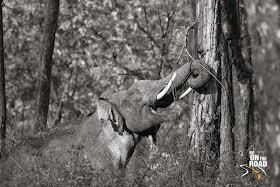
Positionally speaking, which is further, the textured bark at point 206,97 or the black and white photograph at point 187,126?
the textured bark at point 206,97

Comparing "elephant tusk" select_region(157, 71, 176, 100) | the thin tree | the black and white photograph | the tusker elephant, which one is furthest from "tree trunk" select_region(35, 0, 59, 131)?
the thin tree

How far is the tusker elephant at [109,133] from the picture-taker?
705 centimetres

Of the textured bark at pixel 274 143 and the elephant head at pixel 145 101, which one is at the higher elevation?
the elephant head at pixel 145 101

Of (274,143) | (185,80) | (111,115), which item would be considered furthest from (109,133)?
(274,143)

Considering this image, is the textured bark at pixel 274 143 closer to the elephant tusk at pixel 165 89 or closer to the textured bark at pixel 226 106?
the textured bark at pixel 226 106

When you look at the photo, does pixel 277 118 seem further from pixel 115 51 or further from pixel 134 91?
pixel 115 51

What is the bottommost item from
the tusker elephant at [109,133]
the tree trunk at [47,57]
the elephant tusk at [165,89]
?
the tusker elephant at [109,133]

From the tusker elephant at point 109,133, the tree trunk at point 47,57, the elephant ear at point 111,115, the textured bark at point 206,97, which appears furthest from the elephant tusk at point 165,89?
the tree trunk at point 47,57

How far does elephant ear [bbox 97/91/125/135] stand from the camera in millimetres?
7215

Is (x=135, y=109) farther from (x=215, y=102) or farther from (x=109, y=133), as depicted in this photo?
(x=215, y=102)

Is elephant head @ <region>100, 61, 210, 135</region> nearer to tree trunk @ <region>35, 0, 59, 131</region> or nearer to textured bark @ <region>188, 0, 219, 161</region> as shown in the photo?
textured bark @ <region>188, 0, 219, 161</region>

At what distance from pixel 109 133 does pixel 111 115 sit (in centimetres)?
31

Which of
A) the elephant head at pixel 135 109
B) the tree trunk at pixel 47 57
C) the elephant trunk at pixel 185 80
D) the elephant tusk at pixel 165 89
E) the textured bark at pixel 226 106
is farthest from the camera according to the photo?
the tree trunk at pixel 47 57

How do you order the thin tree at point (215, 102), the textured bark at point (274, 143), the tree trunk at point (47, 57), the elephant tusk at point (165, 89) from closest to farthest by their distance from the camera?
the textured bark at point (274, 143), the thin tree at point (215, 102), the elephant tusk at point (165, 89), the tree trunk at point (47, 57)
